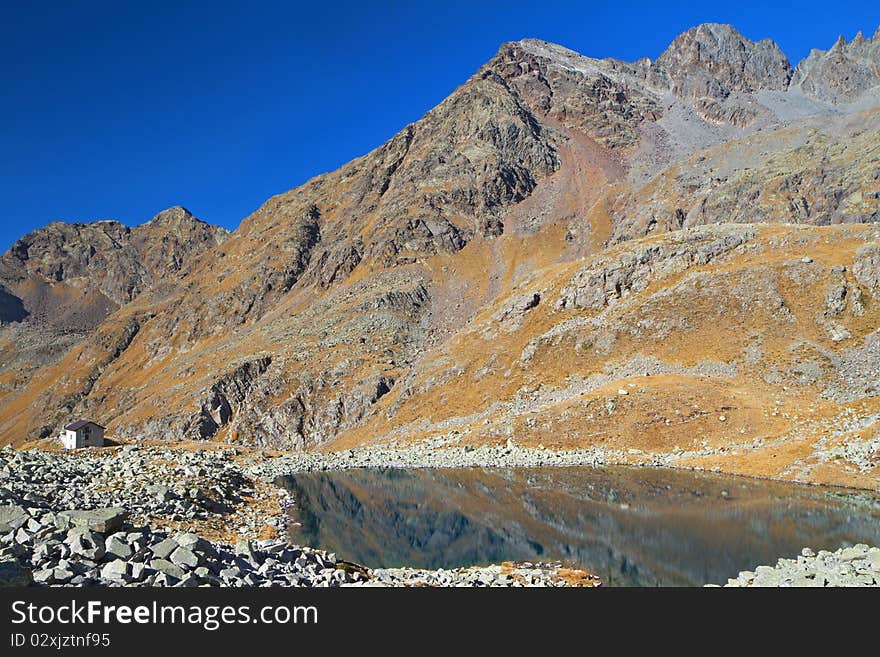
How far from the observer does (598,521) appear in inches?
1578

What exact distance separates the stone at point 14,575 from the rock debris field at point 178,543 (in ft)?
0.09

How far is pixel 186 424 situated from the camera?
12512 centimetres

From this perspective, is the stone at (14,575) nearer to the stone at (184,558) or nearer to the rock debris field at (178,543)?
the rock debris field at (178,543)

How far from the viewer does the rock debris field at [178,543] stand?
16.4 meters

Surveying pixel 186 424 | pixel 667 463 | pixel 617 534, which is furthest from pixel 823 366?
pixel 186 424

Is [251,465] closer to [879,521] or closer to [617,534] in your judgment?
[617,534]

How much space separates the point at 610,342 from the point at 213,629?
84.9 metres

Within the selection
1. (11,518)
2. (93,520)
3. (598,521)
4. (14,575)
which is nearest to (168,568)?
(14,575)

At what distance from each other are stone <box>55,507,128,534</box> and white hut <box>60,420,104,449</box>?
6089 centimetres

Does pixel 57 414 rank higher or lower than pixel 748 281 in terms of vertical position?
higher

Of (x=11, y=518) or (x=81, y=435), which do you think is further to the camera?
(x=81, y=435)

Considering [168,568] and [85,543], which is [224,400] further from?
[168,568]

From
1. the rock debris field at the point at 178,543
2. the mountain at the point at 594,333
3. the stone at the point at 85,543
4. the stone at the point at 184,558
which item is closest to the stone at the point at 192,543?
the rock debris field at the point at 178,543

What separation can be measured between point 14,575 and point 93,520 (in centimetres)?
402
